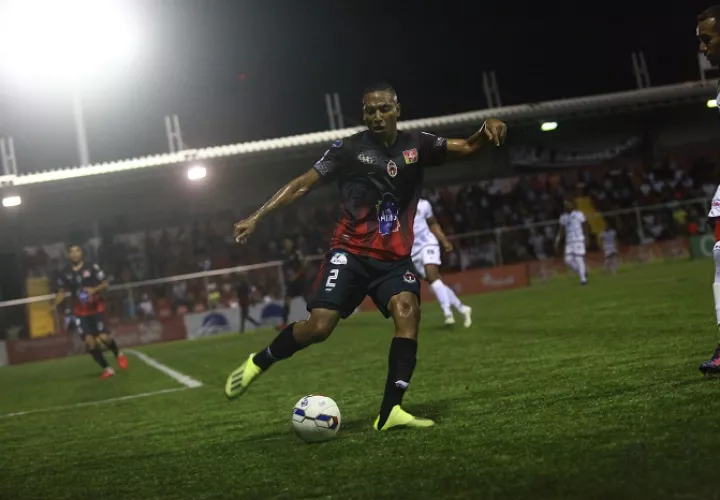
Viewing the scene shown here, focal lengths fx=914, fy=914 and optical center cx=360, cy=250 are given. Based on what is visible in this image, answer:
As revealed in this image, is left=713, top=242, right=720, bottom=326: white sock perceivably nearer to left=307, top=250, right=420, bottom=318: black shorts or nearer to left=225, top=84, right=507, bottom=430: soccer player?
left=225, top=84, right=507, bottom=430: soccer player

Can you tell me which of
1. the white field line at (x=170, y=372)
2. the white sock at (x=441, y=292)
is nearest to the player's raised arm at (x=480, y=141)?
the white field line at (x=170, y=372)

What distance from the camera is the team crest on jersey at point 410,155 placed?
6016 mm

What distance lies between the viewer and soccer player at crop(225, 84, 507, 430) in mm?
5918

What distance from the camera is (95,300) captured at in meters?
14.6

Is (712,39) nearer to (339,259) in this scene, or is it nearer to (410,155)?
(410,155)

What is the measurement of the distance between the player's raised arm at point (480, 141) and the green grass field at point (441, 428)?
168 cm

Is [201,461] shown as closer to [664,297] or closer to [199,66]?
[664,297]

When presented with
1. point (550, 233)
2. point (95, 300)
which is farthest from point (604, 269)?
point (95, 300)

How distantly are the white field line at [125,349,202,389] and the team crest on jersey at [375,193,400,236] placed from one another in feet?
17.9

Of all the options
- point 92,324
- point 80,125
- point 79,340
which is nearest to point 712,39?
point 92,324

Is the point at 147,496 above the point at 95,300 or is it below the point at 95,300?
below

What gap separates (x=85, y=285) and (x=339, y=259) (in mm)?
9306

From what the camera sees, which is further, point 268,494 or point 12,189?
point 12,189

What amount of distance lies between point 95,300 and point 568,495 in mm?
12184
